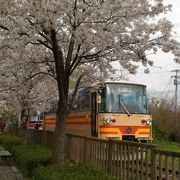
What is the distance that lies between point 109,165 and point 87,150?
247 centimetres

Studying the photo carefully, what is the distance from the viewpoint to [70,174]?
9180 millimetres

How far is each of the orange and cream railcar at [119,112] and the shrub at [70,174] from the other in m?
6.37

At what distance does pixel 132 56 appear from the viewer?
1238 centimetres

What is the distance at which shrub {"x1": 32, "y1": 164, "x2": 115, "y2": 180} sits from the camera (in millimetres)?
8742

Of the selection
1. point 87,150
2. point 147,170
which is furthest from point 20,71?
point 147,170

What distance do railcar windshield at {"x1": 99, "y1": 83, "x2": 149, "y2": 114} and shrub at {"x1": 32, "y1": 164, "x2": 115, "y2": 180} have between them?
6.77 metres

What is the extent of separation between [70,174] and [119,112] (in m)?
8.00

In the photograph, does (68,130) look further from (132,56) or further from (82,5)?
(82,5)

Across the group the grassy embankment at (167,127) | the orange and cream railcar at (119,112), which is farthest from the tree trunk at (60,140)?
the grassy embankment at (167,127)

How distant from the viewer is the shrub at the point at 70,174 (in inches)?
344

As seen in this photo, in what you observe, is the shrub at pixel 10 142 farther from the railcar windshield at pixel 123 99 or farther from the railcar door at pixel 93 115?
the railcar windshield at pixel 123 99

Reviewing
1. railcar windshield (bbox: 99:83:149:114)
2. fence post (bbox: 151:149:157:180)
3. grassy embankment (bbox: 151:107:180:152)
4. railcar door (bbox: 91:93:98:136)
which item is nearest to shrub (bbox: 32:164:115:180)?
fence post (bbox: 151:149:157:180)

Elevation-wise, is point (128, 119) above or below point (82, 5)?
below

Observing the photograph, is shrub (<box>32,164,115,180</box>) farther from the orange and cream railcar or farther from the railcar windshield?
the railcar windshield
